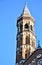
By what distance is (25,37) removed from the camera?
40188 mm

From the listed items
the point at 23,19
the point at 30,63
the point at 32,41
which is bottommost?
the point at 30,63

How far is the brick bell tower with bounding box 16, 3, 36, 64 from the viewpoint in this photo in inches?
1542

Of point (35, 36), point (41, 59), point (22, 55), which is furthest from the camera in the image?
point (35, 36)

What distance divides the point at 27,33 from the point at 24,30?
1.95ft

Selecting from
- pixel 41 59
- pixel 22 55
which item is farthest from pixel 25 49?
pixel 41 59

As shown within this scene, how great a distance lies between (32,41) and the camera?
4025cm

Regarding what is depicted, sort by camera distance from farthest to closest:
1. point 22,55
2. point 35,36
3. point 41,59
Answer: point 35,36, point 22,55, point 41,59

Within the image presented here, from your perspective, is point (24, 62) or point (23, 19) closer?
point (24, 62)

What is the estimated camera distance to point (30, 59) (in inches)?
1446

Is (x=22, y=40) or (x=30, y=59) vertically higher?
(x=22, y=40)

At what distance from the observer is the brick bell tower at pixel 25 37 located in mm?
39156

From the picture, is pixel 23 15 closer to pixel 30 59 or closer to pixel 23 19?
pixel 23 19

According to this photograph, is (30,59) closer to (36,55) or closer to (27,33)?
(36,55)

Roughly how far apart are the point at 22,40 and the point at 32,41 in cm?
134
